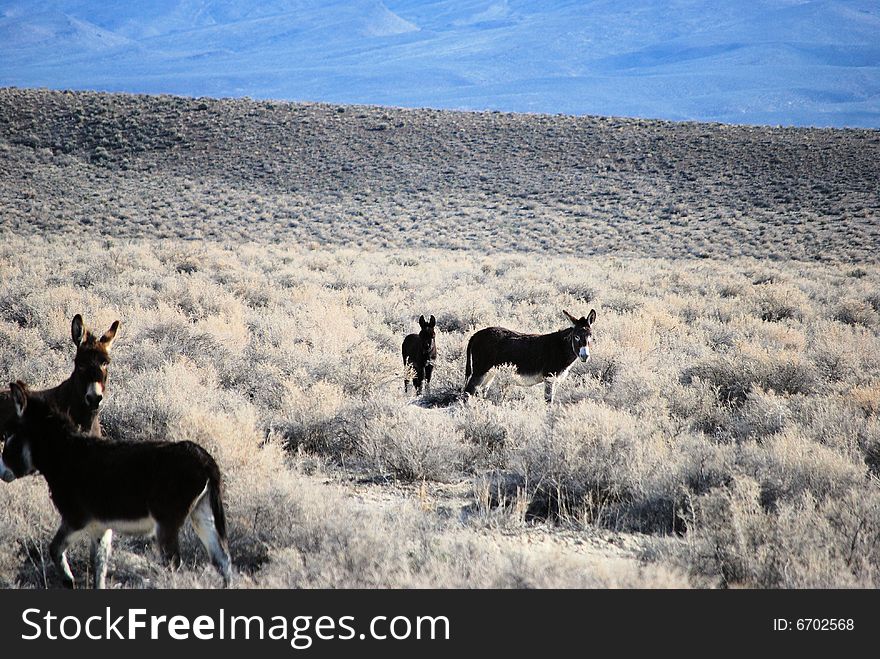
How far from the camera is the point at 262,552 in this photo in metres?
4.84

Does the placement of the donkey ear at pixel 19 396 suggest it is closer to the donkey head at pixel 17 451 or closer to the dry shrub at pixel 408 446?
the donkey head at pixel 17 451

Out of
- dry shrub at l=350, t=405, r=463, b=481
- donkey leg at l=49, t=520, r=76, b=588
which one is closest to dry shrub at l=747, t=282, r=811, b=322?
dry shrub at l=350, t=405, r=463, b=481

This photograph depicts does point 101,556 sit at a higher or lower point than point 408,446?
lower

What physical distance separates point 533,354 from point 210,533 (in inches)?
225

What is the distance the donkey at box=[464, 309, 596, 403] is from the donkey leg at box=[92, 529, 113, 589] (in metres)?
5.53

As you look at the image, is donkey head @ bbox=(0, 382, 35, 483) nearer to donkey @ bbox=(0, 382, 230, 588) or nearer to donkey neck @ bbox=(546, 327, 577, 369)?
donkey @ bbox=(0, 382, 230, 588)

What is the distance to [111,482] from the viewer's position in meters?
4.13

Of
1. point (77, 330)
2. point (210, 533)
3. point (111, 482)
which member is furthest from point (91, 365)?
point (210, 533)

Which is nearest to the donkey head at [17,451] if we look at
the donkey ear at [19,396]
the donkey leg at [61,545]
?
the donkey ear at [19,396]

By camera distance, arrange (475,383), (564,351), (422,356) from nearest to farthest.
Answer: (564,351), (475,383), (422,356)

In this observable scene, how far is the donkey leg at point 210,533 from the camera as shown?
4172 millimetres

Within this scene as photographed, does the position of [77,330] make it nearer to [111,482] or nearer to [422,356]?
[111,482]
